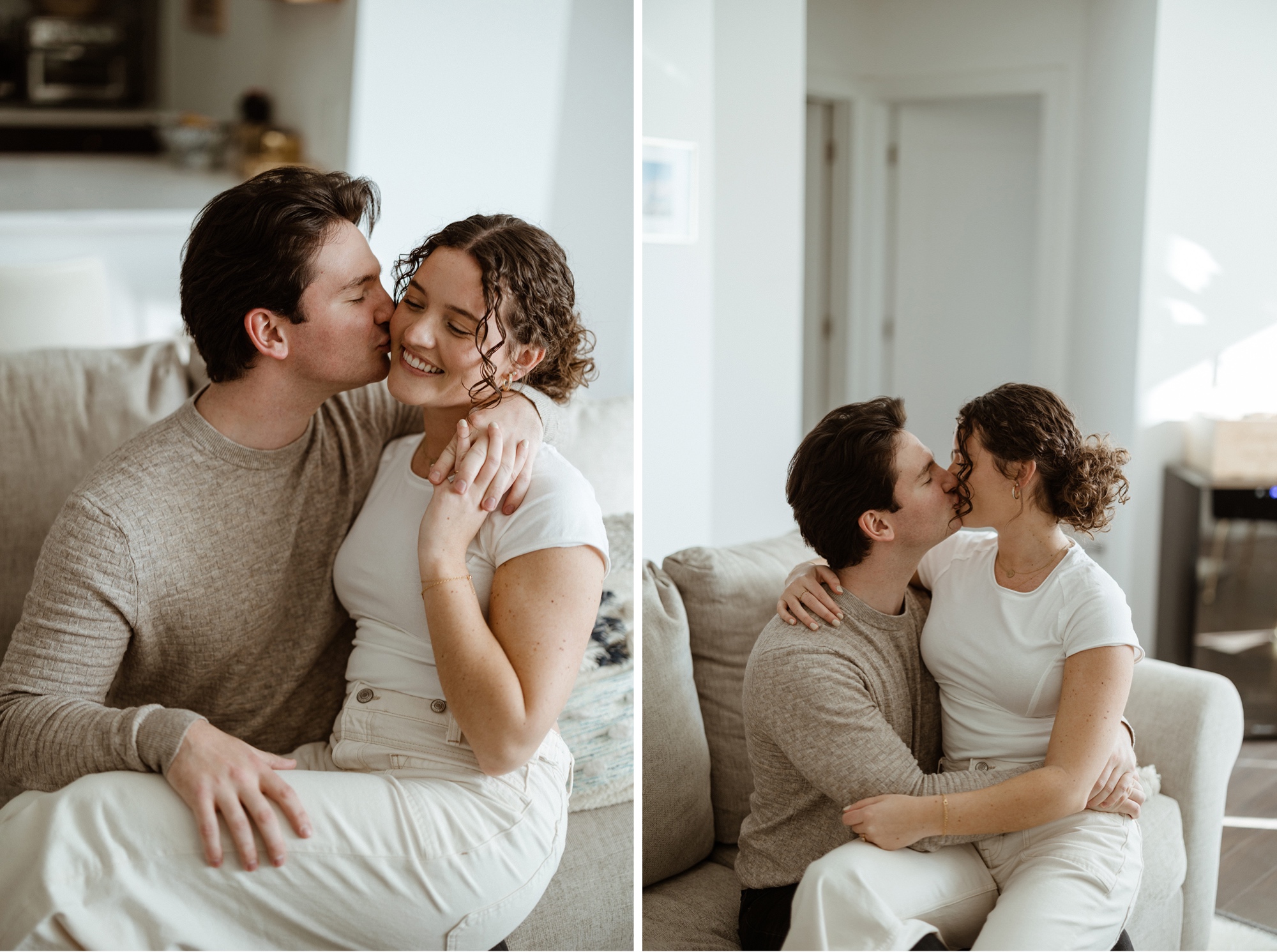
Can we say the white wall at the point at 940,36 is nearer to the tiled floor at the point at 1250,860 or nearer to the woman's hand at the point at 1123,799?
the tiled floor at the point at 1250,860

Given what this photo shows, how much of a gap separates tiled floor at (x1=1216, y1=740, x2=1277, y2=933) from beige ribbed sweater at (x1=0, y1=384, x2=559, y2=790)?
1401mm

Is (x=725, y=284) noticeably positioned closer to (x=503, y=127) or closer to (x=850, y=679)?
(x=503, y=127)

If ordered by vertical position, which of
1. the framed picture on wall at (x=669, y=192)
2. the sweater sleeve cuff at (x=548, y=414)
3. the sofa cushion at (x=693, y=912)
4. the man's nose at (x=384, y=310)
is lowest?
the sofa cushion at (x=693, y=912)

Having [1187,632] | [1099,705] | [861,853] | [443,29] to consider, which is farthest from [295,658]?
[1187,632]

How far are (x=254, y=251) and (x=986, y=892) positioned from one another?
112 centimetres

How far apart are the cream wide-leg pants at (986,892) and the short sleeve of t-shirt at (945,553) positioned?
1.04 ft

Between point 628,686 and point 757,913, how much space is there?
0.40 meters

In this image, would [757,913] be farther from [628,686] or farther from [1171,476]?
[1171,476]

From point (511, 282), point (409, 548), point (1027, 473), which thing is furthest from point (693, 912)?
point (511, 282)

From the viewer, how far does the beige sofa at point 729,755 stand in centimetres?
152

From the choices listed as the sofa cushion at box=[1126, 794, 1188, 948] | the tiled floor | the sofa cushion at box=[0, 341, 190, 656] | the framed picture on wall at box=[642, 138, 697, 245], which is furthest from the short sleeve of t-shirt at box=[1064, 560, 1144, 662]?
the framed picture on wall at box=[642, 138, 697, 245]

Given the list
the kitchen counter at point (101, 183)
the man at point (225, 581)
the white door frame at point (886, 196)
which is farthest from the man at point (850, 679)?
the white door frame at point (886, 196)

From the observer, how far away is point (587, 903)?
1.46m

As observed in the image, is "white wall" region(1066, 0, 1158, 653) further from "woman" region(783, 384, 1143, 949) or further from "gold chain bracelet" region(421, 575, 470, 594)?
"gold chain bracelet" region(421, 575, 470, 594)
